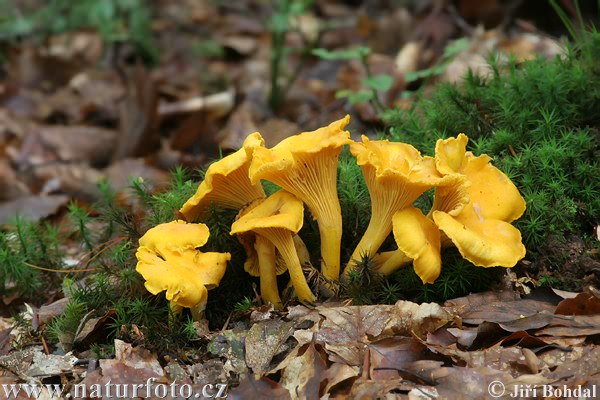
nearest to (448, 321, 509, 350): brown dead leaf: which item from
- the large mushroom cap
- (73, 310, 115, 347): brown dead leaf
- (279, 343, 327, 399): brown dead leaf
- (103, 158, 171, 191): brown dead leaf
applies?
(279, 343, 327, 399): brown dead leaf

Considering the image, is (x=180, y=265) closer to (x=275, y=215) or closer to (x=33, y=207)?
(x=275, y=215)

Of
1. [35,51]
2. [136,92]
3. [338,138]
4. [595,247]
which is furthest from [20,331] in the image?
[35,51]

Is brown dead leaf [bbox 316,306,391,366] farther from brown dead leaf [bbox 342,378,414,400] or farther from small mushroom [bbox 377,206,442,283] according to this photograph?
small mushroom [bbox 377,206,442,283]

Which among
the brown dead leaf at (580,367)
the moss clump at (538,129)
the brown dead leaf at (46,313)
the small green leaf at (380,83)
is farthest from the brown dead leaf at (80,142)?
the brown dead leaf at (580,367)

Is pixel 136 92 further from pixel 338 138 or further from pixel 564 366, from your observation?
pixel 564 366

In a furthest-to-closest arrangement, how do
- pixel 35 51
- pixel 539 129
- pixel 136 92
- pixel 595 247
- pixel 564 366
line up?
pixel 35 51 < pixel 136 92 < pixel 539 129 < pixel 595 247 < pixel 564 366
